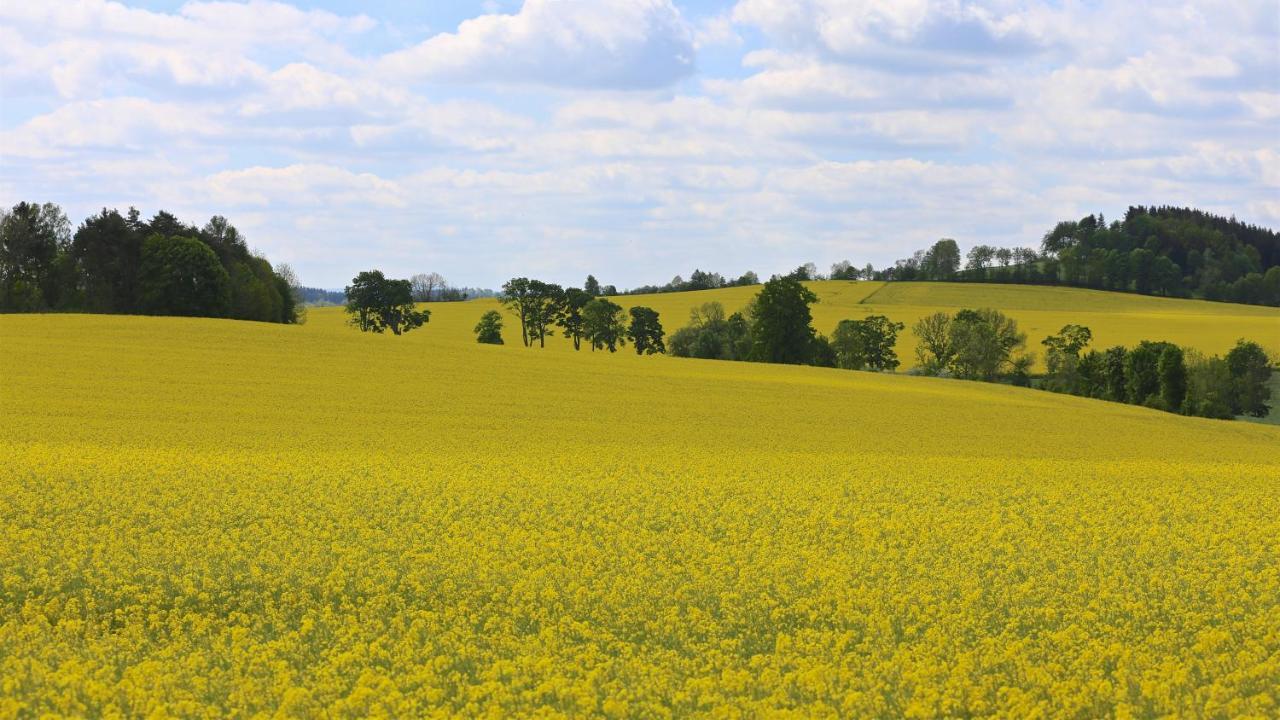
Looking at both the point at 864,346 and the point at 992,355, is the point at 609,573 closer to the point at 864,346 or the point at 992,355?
the point at 992,355

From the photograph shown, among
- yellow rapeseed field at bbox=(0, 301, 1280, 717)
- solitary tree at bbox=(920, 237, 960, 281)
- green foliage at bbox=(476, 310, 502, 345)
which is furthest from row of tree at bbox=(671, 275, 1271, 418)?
solitary tree at bbox=(920, 237, 960, 281)

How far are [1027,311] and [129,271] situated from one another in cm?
8509

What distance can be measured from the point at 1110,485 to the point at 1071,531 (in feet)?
20.2

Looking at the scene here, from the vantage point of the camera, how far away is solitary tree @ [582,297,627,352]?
305ft

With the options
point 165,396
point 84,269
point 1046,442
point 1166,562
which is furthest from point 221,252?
point 1166,562

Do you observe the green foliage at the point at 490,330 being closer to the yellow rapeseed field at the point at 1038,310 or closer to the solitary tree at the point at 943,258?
→ the yellow rapeseed field at the point at 1038,310

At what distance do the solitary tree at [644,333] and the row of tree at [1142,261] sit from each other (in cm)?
6444

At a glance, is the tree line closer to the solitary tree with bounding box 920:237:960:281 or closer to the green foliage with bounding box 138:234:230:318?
the green foliage with bounding box 138:234:230:318

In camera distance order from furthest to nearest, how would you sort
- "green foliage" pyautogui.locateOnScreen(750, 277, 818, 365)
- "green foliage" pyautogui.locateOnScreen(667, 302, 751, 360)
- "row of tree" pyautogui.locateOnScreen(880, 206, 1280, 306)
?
"row of tree" pyautogui.locateOnScreen(880, 206, 1280, 306) → "green foliage" pyautogui.locateOnScreen(667, 302, 751, 360) → "green foliage" pyautogui.locateOnScreen(750, 277, 818, 365)

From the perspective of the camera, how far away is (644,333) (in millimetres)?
96188

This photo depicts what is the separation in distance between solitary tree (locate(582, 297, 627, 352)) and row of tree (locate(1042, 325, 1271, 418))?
35600mm

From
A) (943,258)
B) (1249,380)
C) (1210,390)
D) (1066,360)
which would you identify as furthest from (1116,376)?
(943,258)

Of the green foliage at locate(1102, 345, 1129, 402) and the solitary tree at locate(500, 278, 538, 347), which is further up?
the solitary tree at locate(500, 278, 538, 347)

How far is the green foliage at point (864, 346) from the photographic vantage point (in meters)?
86.1
